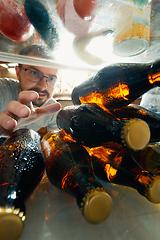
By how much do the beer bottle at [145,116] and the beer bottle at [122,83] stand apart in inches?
0.7

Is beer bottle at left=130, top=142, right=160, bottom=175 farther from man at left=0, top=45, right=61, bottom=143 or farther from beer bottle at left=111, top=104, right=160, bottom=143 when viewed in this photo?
man at left=0, top=45, right=61, bottom=143

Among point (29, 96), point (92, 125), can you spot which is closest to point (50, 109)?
point (29, 96)

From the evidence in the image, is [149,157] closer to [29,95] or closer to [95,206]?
[95,206]

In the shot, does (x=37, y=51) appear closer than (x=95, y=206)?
No

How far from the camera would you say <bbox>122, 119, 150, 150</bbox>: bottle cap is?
172mm

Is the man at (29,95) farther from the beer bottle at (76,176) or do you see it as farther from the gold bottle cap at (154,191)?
the gold bottle cap at (154,191)

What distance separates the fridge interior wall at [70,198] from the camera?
190 mm

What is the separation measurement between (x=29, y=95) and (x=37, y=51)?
122mm

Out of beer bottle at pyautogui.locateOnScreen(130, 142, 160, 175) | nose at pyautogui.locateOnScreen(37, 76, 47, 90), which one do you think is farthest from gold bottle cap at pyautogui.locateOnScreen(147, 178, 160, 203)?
nose at pyautogui.locateOnScreen(37, 76, 47, 90)

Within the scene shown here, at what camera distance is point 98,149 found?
12.7 inches

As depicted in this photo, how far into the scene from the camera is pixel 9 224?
0.13 metres

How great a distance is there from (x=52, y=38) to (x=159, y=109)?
52 centimetres

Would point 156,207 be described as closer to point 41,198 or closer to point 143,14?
point 41,198

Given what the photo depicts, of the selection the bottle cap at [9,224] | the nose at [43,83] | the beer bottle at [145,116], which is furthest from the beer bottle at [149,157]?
the nose at [43,83]
